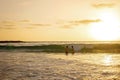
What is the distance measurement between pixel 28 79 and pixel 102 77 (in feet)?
20.3

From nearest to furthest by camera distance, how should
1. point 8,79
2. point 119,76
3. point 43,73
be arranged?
point 8,79 → point 119,76 → point 43,73

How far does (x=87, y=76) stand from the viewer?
Result: 2523 centimetres

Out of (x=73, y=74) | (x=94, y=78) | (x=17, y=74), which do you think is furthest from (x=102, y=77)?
(x=17, y=74)

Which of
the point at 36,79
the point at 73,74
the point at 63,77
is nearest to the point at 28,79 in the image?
the point at 36,79

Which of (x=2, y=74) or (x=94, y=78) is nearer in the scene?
(x=94, y=78)

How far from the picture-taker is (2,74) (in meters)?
26.1

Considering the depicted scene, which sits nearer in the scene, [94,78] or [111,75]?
[94,78]

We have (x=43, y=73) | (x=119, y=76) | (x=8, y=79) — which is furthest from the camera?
(x=43, y=73)

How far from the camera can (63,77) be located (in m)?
24.8

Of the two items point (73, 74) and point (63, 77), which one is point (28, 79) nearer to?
point (63, 77)

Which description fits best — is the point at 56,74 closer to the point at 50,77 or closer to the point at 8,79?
the point at 50,77

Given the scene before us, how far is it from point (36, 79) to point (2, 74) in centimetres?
405

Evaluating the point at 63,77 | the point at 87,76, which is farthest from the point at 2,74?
the point at 87,76

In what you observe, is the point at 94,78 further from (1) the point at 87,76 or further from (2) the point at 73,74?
(2) the point at 73,74
